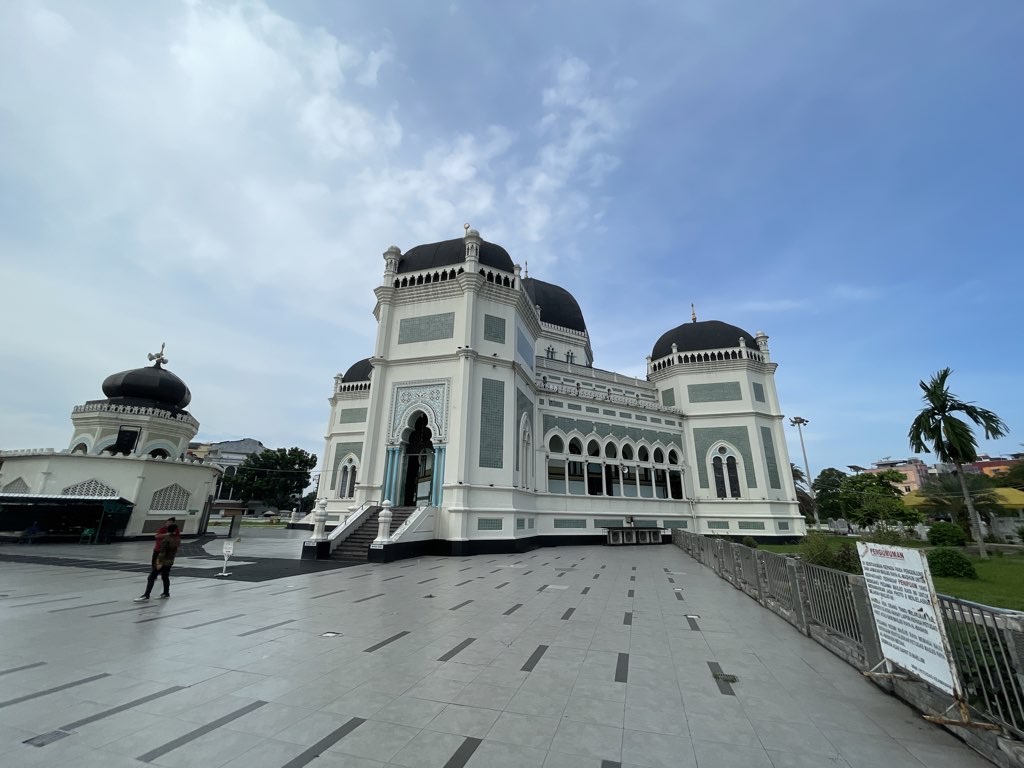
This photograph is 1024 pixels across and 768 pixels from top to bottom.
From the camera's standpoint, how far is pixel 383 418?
1895cm

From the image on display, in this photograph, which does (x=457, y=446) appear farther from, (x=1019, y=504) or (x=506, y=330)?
(x=1019, y=504)

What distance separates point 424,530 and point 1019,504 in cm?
4849

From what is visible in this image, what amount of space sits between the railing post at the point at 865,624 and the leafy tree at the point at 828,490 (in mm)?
55815

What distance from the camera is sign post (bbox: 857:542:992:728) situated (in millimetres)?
3658

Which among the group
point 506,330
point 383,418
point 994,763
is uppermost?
point 506,330

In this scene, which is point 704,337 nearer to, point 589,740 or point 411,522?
point 411,522

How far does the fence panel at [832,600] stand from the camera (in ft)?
17.6

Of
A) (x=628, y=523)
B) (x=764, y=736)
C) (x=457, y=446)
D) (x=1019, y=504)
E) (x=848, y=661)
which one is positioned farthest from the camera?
(x=1019, y=504)

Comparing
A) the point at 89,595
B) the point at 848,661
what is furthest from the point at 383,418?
the point at 848,661

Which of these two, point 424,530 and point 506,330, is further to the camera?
point 506,330

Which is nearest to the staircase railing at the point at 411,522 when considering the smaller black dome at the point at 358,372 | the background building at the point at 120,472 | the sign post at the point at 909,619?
the sign post at the point at 909,619

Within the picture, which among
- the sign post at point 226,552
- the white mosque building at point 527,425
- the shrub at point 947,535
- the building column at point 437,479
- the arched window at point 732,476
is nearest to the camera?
the sign post at point 226,552

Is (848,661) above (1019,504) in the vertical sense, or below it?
below

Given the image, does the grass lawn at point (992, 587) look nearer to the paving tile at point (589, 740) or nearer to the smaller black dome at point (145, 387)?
the paving tile at point (589, 740)
